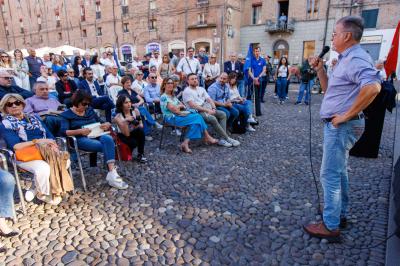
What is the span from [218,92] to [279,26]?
20.1 metres

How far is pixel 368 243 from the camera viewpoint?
2309mm

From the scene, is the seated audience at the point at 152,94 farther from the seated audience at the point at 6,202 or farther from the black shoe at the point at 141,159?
the seated audience at the point at 6,202

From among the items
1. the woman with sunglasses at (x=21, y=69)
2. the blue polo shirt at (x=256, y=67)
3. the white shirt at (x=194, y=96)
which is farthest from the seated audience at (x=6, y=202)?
the blue polo shirt at (x=256, y=67)

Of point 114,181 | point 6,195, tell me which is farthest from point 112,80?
point 6,195

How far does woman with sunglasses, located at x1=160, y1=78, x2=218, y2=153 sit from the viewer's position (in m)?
4.62

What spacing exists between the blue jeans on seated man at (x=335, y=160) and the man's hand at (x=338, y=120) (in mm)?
49

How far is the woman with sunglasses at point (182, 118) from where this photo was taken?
462 centimetres

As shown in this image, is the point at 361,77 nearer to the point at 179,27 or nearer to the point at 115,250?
the point at 115,250

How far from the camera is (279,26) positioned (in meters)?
23.0

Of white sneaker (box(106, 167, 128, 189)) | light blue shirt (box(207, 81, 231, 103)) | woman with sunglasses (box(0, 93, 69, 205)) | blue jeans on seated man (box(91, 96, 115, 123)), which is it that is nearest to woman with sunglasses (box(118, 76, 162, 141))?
blue jeans on seated man (box(91, 96, 115, 123))

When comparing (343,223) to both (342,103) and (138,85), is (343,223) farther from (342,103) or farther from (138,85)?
(138,85)

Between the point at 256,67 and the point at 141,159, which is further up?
the point at 256,67

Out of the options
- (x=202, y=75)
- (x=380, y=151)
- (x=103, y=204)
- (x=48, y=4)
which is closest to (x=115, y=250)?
(x=103, y=204)

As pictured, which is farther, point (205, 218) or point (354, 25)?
point (205, 218)
